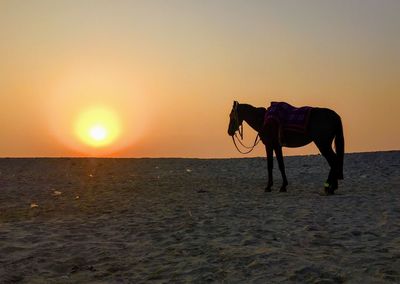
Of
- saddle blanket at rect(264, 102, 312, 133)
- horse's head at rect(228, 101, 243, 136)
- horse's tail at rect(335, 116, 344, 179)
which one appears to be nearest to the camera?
horse's tail at rect(335, 116, 344, 179)

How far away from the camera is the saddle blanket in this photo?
1443 cm

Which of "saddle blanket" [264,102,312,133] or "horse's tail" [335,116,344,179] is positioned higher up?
"saddle blanket" [264,102,312,133]

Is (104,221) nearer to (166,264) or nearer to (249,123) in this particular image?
(166,264)

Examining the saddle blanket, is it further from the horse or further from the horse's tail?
the horse's tail

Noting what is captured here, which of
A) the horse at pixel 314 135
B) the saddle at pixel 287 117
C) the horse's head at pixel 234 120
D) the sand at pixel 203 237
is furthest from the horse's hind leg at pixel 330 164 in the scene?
the horse's head at pixel 234 120

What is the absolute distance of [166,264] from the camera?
6.47m

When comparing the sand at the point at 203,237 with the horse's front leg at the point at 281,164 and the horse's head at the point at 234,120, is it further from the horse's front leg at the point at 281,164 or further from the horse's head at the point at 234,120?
the horse's head at the point at 234,120

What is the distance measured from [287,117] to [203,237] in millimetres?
7710

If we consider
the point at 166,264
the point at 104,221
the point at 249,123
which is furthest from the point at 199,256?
the point at 249,123

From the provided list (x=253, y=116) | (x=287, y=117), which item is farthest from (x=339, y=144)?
(x=253, y=116)

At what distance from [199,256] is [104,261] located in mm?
1418

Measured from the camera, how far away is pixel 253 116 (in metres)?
16.8

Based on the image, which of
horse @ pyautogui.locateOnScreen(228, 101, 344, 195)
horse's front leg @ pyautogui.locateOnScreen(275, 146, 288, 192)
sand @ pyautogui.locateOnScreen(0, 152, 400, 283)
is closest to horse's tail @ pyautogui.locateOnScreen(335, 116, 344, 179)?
horse @ pyautogui.locateOnScreen(228, 101, 344, 195)

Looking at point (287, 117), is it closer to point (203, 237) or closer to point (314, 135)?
point (314, 135)
